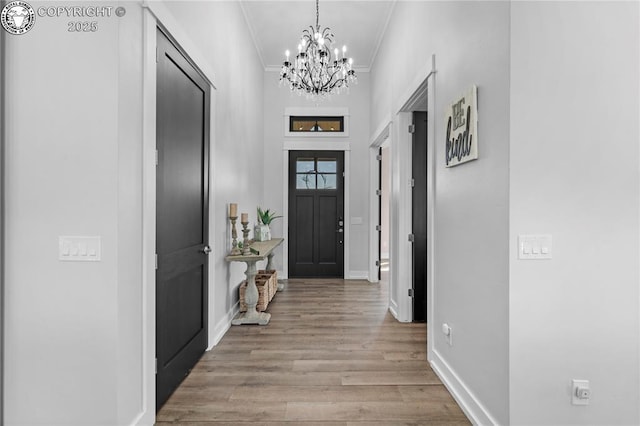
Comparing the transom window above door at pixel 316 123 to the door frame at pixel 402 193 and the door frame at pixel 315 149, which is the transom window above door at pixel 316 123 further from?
the door frame at pixel 402 193

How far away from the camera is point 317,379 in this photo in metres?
2.46

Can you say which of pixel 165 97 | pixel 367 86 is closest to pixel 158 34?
pixel 165 97

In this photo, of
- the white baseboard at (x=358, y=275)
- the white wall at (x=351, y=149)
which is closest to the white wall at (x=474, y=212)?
the white wall at (x=351, y=149)

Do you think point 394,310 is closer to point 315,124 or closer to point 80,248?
point 80,248

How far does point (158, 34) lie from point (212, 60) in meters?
1.04

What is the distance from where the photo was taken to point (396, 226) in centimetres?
395

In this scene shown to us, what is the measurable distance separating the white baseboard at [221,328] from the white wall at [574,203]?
2.32 metres

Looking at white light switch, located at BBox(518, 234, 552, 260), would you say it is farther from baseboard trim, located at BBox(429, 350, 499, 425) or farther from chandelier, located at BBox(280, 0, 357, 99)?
chandelier, located at BBox(280, 0, 357, 99)

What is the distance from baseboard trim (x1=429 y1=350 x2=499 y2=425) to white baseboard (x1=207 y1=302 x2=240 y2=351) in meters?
1.85

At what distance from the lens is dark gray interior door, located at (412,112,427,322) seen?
3715mm

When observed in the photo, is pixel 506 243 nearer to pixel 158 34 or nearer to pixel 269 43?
pixel 158 34

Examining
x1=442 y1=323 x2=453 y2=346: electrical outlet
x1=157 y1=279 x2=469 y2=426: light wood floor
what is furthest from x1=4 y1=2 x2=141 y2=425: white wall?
x1=442 y1=323 x2=453 y2=346: electrical outlet

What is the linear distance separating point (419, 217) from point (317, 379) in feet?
6.66

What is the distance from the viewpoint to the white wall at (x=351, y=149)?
6008 mm
